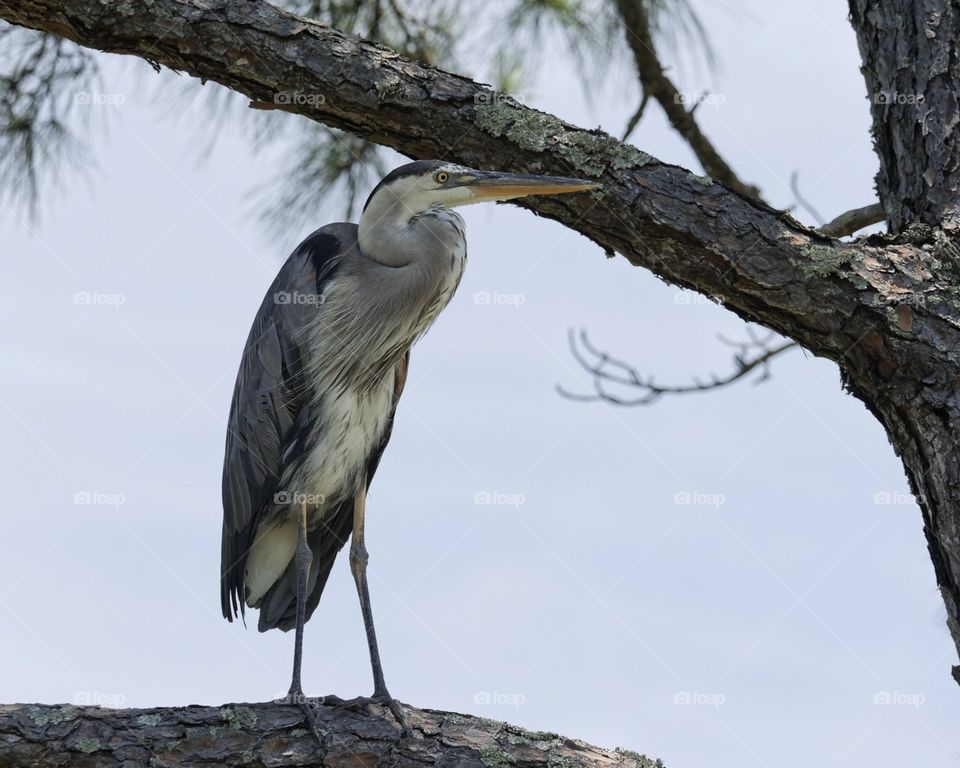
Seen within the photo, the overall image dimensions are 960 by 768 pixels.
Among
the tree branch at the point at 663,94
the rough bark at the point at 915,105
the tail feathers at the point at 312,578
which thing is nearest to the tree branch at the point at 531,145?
the rough bark at the point at 915,105

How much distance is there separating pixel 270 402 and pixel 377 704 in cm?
120

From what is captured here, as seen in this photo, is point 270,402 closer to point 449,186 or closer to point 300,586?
point 300,586

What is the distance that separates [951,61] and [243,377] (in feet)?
7.89

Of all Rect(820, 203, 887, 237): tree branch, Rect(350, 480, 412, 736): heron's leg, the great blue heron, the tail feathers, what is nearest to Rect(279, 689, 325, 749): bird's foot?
Rect(350, 480, 412, 736): heron's leg

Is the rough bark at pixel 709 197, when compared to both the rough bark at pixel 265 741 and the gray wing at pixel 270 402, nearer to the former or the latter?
the gray wing at pixel 270 402

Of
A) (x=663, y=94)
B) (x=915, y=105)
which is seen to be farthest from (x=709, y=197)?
(x=663, y=94)

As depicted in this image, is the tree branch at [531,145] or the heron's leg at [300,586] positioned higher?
the tree branch at [531,145]

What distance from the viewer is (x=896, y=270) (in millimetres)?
3119

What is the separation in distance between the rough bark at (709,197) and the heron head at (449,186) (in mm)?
46

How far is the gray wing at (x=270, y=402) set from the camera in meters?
3.98

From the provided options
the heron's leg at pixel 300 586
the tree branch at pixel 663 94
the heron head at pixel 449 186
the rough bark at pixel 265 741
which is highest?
the tree branch at pixel 663 94

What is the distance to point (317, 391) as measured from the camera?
4.00 m

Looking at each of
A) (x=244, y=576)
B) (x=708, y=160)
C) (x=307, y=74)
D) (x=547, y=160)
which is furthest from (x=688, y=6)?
(x=244, y=576)

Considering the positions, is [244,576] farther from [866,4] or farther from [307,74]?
[866,4]
